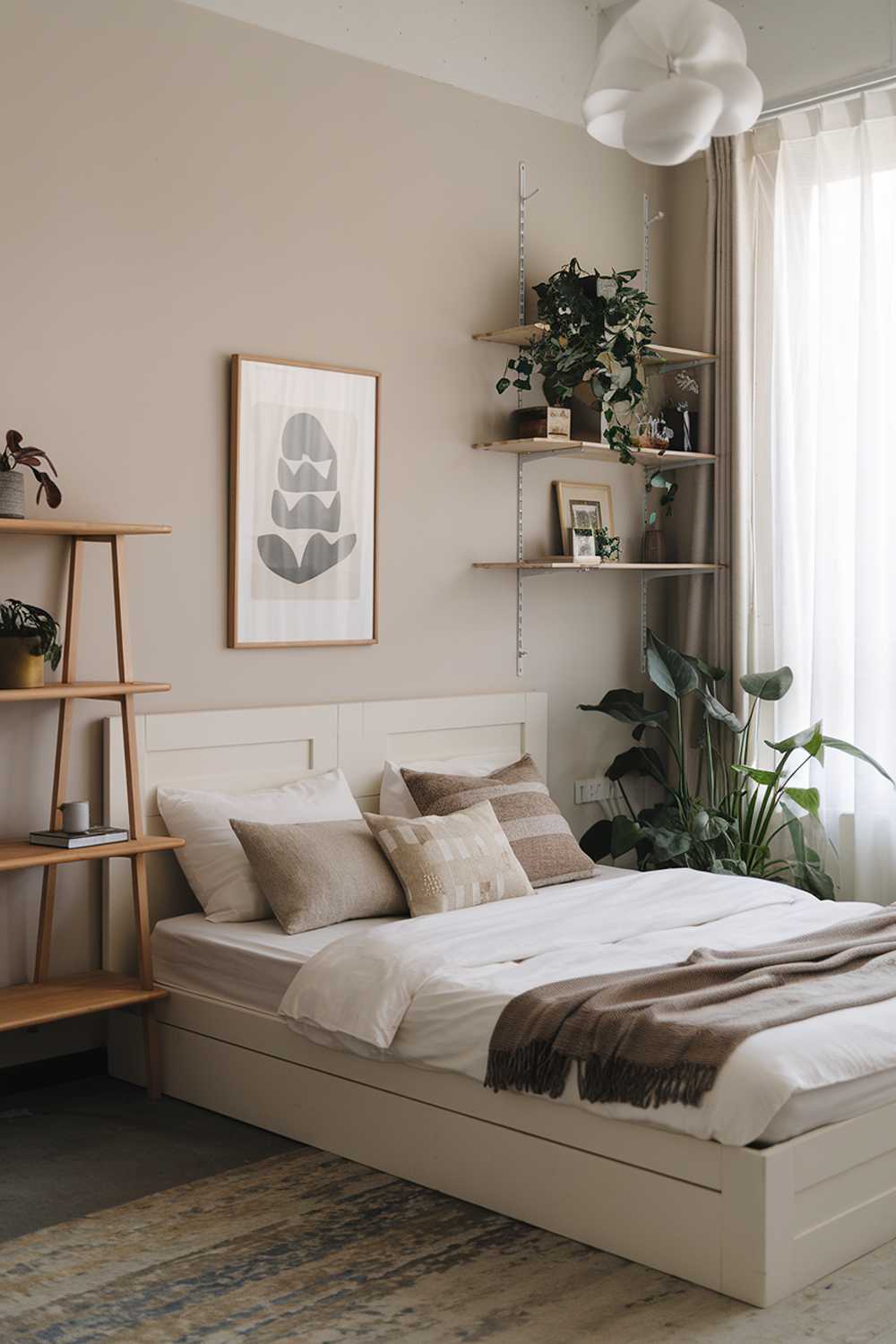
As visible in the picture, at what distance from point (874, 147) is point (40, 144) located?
8.75ft

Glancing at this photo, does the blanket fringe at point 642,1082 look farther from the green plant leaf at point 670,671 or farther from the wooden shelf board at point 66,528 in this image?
the green plant leaf at point 670,671

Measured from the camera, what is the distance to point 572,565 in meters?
4.63

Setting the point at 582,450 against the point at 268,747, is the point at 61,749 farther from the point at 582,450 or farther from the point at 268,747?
the point at 582,450

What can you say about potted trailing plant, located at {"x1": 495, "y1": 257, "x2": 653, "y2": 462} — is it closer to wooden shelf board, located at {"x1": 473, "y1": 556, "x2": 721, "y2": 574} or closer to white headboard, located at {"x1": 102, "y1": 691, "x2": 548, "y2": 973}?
wooden shelf board, located at {"x1": 473, "y1": 556, "x2": 721, "y2": 574}

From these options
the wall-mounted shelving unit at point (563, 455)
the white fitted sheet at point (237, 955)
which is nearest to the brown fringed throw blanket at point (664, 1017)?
the white fitted sheet at point (237, 955)

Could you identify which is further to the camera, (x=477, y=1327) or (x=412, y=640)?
(x=412, y=640)

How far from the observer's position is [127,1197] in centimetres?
303

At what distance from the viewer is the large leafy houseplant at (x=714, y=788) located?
182 inches

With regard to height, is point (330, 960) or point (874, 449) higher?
point (874, 449)

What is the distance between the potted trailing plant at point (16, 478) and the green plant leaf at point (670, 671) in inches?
85.3

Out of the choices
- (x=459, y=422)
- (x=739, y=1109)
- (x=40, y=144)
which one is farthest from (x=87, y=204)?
(x=739, y=1109)

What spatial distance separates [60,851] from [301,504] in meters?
1.34

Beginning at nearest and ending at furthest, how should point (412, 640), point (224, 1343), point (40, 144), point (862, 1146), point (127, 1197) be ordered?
point (224, 1343) < point (862, 1146) < point (127, 1197) < point (40, 144) < point (412, 640)

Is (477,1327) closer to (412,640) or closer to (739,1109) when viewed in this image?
(739,1109)
